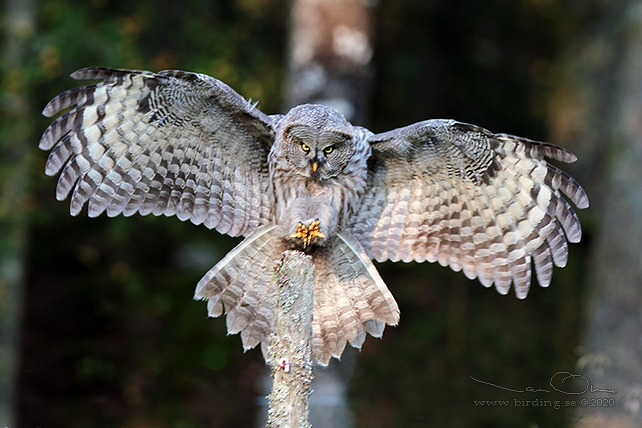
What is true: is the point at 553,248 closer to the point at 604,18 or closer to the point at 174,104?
the point at 174,104

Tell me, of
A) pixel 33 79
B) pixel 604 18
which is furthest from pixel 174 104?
pixel 604 18

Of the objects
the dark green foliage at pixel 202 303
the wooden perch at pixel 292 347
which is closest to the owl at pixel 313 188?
the wooden perch at pixel 292 347

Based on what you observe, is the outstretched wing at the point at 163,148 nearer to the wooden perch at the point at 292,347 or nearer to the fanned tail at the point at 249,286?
the fanned tail at the point at 249,286

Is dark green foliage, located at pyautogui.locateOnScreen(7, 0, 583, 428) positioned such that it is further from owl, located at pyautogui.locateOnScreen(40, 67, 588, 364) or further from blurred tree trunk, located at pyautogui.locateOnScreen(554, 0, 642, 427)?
owl, located at pyautogui.locateOnScreen(40, 67, 588, 364)

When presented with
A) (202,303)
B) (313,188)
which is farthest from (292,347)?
(202,303)
